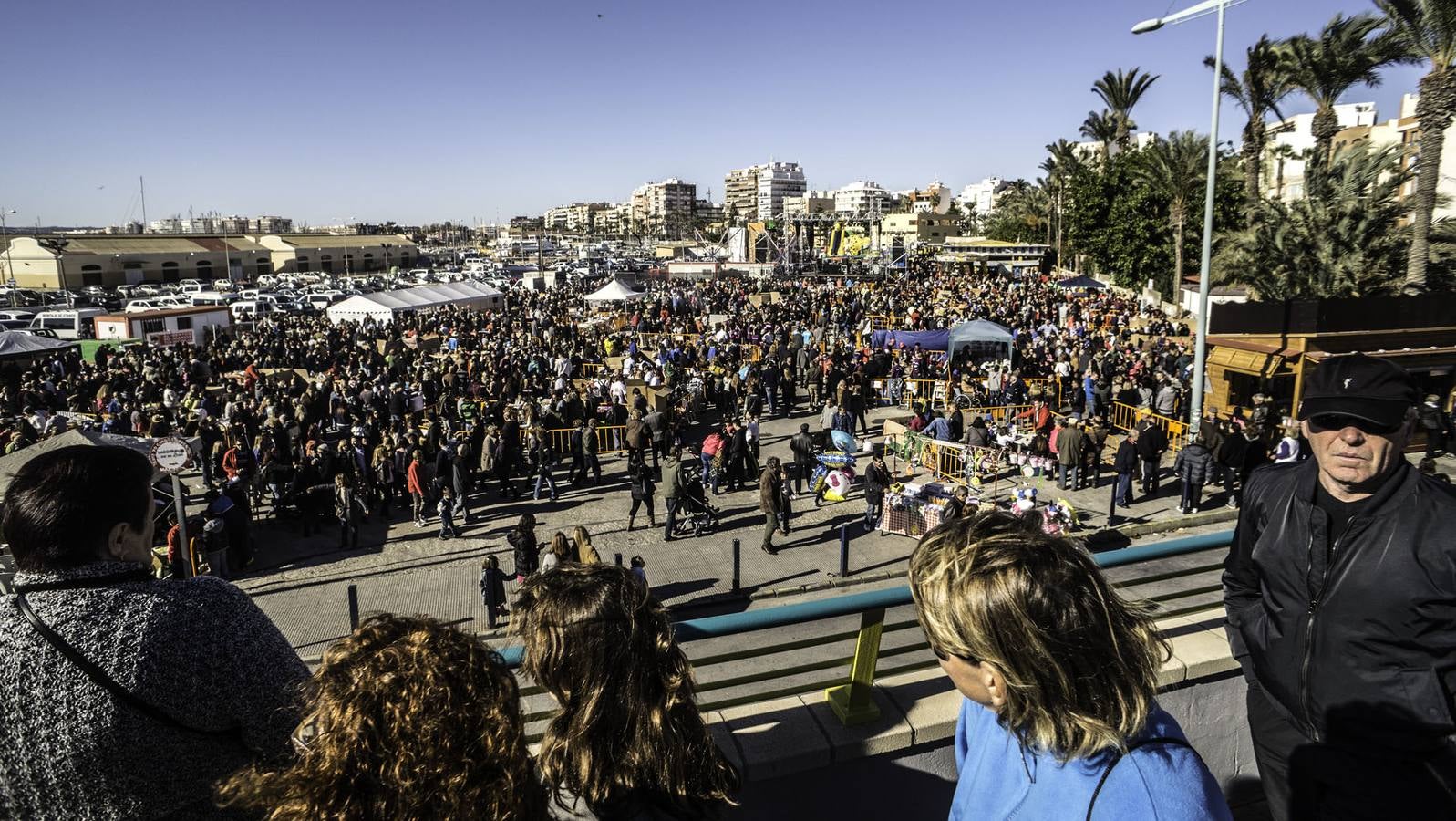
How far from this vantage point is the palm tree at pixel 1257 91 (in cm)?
2825

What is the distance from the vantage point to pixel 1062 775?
152 centimetres

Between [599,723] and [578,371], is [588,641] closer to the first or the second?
[599,723]

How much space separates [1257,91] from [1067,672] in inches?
1408

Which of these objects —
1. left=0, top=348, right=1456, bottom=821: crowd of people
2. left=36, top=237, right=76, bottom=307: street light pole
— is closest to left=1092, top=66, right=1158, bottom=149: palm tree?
left=0, top=348, right=1456, bottom=821: crowd of people

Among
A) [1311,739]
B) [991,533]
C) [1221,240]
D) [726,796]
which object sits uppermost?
[1221,240]

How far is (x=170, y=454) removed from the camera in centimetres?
902

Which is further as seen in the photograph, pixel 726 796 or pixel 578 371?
pixel 578 371

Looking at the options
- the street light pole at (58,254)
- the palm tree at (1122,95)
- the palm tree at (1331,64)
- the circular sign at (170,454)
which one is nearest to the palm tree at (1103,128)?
the palm tree at (1122,95)

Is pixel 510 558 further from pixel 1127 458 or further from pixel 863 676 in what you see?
pixel 863 676

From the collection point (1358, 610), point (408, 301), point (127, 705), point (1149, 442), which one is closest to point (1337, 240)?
point (1149, 442)

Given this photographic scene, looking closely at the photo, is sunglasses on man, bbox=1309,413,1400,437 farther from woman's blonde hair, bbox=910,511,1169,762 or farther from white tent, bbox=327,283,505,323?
white tent, bbox=327,283,505,323

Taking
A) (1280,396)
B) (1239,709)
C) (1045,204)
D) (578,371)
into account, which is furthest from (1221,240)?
(1045,204)

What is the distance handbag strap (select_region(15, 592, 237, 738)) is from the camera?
169 cm

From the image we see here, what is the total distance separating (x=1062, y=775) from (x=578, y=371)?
2446 cm
